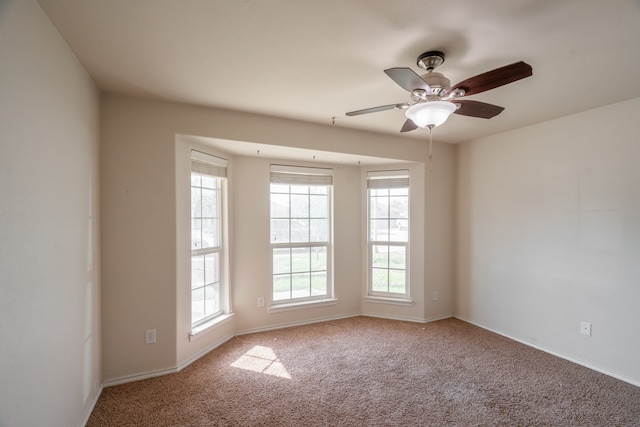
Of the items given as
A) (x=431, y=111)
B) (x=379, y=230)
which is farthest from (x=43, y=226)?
(x=379, y=230)

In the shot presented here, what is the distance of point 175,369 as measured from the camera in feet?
8.56

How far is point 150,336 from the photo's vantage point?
2516 millimetres

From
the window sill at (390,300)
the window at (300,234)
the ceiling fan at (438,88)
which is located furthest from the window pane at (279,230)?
the ceiling fan at (438,88)

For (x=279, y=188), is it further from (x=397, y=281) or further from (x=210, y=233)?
(x=397, y=281)

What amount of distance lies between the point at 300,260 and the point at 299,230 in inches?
15.8

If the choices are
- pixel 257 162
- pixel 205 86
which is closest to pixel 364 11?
pixel 205 86

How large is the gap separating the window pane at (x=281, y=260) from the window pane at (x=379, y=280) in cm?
Result: 122

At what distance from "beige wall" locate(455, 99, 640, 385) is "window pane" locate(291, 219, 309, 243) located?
7.08 ft

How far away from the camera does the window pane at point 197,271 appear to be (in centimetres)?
293

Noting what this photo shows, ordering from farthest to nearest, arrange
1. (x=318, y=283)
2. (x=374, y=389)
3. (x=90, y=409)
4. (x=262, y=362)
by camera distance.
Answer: (x=318, y=283) < (x=262, y=362) < (x=374, y=389) < (x=90, y=409)

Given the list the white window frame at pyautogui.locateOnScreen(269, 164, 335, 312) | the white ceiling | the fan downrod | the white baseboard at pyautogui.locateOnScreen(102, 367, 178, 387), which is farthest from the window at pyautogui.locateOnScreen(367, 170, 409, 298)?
the white baseboard at pyautogui.locateOnScreen(102, 367, 178, 387)

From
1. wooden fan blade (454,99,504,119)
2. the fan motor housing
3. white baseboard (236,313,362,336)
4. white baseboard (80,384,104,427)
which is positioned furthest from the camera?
white baseboard (236,313,362,336)

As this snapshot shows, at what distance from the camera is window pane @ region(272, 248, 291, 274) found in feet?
12.2

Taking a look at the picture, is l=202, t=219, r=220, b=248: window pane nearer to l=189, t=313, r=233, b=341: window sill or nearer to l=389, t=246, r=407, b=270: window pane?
l=189, t=313, r=233, b=341: window sill
